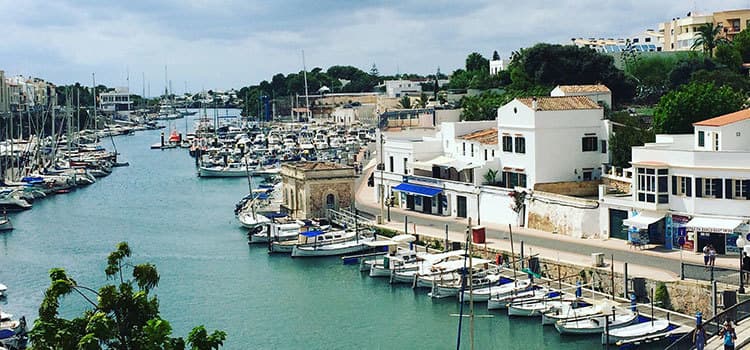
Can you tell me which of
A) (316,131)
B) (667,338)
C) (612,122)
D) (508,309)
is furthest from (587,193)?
(316,131)

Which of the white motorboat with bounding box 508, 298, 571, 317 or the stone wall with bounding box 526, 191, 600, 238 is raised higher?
the stone wall with bounding box 526, 191, 600, 238

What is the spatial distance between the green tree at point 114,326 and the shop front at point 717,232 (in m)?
21.5

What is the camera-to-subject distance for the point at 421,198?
164ft

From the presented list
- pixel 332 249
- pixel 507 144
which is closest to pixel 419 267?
pixel 332 249

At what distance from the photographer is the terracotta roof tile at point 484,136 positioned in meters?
48.8

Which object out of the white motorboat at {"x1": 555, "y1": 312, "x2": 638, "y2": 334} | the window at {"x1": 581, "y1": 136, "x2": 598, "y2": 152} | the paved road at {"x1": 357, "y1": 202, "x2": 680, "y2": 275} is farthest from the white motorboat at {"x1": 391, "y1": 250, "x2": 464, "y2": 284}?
the window at {"x1": 581, "y1": 136, "x2": 598, "y2": 152}

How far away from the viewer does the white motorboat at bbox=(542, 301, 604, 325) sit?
3017cm

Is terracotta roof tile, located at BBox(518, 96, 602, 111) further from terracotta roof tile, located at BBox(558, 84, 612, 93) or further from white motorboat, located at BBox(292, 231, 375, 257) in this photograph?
terracotta roof tile, located at BBox(558, 84, 612, 93)

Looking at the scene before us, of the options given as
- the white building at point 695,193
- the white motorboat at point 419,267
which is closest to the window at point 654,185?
the white building at point 695,193

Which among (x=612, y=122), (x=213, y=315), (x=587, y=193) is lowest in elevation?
(x=213, y=315)

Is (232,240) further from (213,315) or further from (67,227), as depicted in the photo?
(213,315)

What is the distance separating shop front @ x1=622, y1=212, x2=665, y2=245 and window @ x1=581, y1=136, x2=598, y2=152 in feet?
29.2

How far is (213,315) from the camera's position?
35062 millimetres

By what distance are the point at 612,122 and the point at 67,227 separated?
31002 mm
